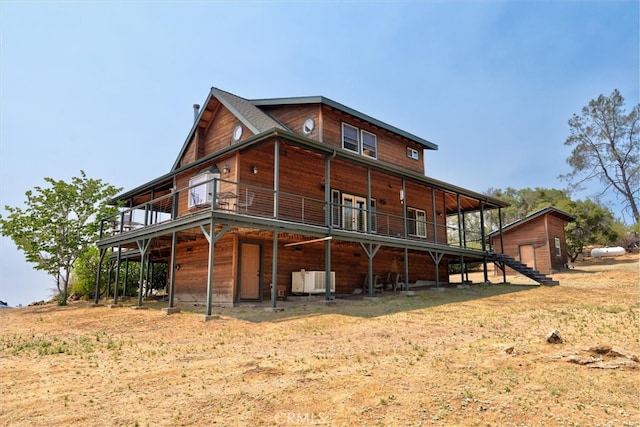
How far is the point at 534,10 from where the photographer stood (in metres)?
15.2

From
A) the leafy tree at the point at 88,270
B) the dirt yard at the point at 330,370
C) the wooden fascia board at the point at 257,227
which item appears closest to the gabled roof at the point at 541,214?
the wooden fascia board at the point at 257,227

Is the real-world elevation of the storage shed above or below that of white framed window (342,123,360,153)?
below

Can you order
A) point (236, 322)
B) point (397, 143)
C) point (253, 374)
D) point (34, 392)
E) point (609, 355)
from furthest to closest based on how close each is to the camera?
point (397, 143) < point (236, 322) < point (609, 355) < point (253, 374) < point (34, 392)

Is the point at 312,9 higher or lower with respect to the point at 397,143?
higher

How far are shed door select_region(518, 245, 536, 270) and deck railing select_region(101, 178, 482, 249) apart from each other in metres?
9.14

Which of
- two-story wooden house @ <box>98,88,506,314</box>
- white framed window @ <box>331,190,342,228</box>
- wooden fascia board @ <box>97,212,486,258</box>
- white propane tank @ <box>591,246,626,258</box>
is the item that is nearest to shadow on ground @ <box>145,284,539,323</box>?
two-story wooden house @ <box>98,88,506,314</box>

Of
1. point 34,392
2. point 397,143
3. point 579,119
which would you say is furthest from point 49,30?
point 579,119

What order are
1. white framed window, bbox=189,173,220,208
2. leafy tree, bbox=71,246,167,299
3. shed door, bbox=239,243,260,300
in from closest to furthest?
shed door, bbox=239,243,260,300 < white framed window, bbox=189,173,220,208 < leafy tree, bbox=71,246,167,299

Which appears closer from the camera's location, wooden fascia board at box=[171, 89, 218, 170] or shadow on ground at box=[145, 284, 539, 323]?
shadow on ground at box=[145, 284, 539, 323]

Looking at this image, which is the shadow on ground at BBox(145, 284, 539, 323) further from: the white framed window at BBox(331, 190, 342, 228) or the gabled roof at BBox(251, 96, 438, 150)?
the gabled roof at BBox(251, 96, 438, 150)

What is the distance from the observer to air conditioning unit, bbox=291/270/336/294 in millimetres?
14523

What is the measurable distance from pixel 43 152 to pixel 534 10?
20.5m

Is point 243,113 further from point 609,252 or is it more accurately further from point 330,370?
point 609,252

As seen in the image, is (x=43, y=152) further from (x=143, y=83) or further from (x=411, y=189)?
(x=411, y=189)
